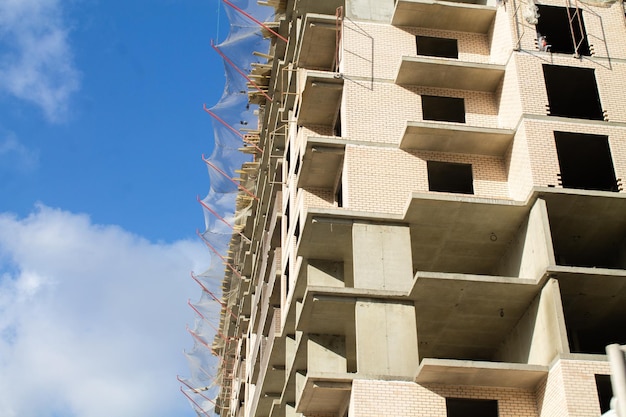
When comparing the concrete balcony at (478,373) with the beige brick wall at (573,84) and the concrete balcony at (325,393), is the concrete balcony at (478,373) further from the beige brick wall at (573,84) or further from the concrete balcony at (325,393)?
the beige brick wall at (573,84)

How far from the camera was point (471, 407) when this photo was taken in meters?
27.7

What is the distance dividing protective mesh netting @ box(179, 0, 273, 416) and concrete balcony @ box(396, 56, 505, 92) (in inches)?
476

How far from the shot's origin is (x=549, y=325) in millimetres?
25484

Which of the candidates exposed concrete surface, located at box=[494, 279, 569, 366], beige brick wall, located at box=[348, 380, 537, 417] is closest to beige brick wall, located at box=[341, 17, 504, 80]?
exposed concrete surface, located at box=[494, 279, 569, 366]

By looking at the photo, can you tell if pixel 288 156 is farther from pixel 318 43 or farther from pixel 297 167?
pixel 318 43

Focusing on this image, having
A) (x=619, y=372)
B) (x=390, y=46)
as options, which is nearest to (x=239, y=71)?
(x=390, y=46)

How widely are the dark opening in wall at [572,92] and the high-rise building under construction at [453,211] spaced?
71mm

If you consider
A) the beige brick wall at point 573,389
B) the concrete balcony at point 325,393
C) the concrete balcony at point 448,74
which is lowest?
the beige brick wall at point 573,389

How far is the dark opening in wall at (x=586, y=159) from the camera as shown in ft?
96.3

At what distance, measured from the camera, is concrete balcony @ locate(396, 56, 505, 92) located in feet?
104

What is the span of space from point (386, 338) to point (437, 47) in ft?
43.5

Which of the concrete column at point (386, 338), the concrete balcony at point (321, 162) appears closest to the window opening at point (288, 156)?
the concrete balcony at point (321, 162)

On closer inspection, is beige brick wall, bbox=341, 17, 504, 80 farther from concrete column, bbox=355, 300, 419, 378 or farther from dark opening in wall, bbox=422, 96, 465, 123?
concrete column, bbox=355, 300, 419, 378

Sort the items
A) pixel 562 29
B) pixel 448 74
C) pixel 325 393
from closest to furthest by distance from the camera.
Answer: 1. pixel 325 393
2. pixel 448 74
3. pixel 562 29
